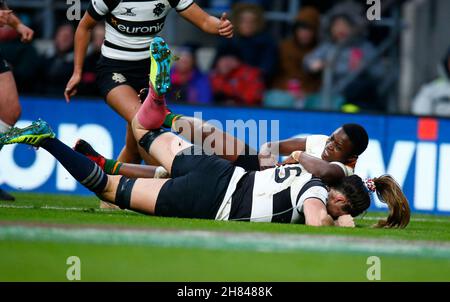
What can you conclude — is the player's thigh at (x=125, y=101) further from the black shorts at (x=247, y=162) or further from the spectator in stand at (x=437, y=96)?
the spectator in stand at (x=437, y=96)

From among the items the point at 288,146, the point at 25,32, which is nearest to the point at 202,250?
the point at 288,146

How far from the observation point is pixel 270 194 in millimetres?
9062

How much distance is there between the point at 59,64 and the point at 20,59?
604 mm

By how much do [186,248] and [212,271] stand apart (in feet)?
2.38

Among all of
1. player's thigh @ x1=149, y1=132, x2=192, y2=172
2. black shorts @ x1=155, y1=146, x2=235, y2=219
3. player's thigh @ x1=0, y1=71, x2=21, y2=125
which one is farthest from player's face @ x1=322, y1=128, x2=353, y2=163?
player's thigh @ x1=0, y1=71, x2=21, y2=125

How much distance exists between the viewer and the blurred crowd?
15422 mm

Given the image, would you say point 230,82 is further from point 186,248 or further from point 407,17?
point 186,248

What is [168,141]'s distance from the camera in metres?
9.45

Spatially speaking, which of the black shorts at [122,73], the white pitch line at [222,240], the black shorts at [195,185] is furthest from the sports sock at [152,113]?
the white pitch line at [222,240]

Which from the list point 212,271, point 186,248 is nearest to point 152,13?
point 186,248

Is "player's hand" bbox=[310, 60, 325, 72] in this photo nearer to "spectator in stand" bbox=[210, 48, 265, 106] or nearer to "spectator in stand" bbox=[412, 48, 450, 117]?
"spectator in stand" bbox=[210, 48, 265, 106]

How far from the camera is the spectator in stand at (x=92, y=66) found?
15.2m

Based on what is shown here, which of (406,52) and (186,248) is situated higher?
(406,52)

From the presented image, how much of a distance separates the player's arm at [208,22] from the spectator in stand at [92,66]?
4593 mm
